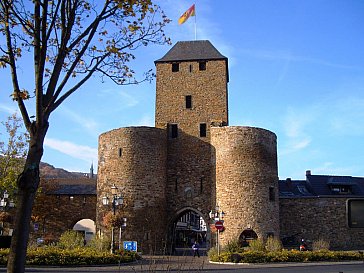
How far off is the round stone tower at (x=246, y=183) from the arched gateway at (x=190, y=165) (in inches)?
2.6

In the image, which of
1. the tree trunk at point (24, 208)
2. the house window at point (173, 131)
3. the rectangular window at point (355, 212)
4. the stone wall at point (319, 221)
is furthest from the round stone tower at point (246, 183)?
the rectangular window at point (355, 212)

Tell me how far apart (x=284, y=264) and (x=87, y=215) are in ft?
63.9

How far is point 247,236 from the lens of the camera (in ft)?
102

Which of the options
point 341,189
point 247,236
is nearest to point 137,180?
point 247,236

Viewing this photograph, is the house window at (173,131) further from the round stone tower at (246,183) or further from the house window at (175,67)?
the house window at (175,67)

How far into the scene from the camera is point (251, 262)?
21.7 m

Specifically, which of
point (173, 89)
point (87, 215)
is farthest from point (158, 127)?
point (87, 215)

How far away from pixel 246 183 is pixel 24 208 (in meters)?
23.9

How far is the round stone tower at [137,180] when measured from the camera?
29594 mm

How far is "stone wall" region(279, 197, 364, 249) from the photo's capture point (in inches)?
1308

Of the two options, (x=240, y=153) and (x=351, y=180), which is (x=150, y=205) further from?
(x=351, y=180)

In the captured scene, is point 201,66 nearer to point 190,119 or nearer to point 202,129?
point 190,119

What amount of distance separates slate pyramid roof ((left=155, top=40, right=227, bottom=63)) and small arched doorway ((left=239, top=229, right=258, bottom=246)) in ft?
42.9

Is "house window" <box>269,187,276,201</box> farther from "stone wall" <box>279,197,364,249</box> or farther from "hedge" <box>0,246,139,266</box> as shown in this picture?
"hedge" <box>0,246,139,266</box>
